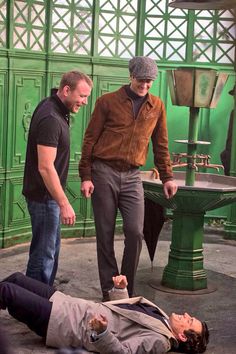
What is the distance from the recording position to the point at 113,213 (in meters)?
5.28

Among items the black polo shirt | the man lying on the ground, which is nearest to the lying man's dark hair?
the man lying on the ground

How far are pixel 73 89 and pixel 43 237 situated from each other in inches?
38.4

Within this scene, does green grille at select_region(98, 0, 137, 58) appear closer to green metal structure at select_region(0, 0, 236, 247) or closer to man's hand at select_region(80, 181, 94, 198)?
green metal structure at select_region(0, 0, 236, 247)

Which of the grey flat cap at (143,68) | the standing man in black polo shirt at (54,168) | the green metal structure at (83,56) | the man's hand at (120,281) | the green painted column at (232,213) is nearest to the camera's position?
the man's hand at (120,281)

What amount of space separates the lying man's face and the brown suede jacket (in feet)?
4.38

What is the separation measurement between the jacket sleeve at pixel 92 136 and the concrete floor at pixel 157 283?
1077 millimetres

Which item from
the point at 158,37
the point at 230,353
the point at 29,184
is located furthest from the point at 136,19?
the point at 230,353

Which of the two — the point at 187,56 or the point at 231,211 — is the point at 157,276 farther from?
the point at 187,56

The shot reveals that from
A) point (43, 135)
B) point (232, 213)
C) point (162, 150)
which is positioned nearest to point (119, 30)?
point (232, 213)

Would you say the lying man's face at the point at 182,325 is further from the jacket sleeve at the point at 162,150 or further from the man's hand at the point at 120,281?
the jacket sleeve at the point at 162,150

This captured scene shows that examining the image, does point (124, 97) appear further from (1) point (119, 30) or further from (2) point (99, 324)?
(1) point (119, 30)

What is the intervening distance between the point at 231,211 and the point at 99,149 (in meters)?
3.43

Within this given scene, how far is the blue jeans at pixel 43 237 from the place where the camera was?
468 cm

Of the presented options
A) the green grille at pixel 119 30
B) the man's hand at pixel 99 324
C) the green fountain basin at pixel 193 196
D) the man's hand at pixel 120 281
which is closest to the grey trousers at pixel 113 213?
the green fountain basin at pixel 193 196
